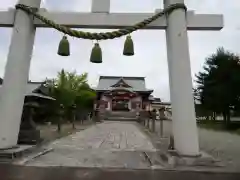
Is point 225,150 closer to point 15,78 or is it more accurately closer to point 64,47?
point 64,47

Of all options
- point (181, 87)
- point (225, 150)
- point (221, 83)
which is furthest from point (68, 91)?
point (181, 87)

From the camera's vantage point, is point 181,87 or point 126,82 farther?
point 126,82

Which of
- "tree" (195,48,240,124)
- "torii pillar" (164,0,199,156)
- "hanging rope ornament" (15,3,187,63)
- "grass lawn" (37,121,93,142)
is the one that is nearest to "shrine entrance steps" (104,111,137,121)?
"tree" (195,48,240,124)

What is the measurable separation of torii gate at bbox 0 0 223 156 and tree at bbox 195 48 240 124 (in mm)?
14512

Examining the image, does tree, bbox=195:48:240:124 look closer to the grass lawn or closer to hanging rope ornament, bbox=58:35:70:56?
the grass lawn

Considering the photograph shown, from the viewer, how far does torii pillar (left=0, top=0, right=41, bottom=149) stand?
6.18 m

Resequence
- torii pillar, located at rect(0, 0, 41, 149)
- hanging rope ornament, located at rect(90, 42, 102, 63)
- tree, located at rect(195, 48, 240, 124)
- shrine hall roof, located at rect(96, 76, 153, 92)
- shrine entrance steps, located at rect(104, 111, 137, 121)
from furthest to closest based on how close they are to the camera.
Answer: shrine hall roof, located at rect(96, 76, 153, 92)
shrine entrance steps, located at rect(104, 111, 137, 121)
tree, located at rect(195, 48, 240, 124)
torii pillar, located at rect(0, 0, 41, 149)
hanging rope ornament, located at rect(90, 42, 102, 63)

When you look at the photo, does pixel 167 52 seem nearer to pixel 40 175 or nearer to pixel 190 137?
pixel 190 137

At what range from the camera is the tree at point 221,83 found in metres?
19.6

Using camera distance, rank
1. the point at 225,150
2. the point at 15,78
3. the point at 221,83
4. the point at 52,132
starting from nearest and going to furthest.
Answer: the point at 15,78, the point at 225,150, the point at 52,132, the point at 221,83

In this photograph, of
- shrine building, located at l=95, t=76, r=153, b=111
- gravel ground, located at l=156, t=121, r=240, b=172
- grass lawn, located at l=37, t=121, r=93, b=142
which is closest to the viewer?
gravel ground, located at l=156, t=121, r=240, b=172

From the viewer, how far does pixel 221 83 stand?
2038 centimetres

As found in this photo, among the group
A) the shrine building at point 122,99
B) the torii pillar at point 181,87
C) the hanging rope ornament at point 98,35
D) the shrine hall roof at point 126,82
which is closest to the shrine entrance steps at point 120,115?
the shrine building at point 122,99

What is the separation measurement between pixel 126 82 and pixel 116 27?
40.4 m
